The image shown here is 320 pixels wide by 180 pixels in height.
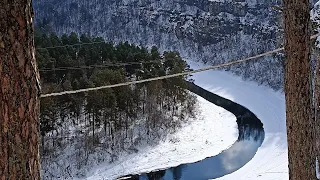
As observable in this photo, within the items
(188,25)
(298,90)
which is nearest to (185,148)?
(298,90)

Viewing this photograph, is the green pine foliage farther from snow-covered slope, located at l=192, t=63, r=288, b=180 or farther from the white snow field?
snow-covered slope, located at l=192, t=63, r=288, b=180


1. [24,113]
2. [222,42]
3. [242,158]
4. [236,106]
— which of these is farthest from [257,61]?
[24,113]

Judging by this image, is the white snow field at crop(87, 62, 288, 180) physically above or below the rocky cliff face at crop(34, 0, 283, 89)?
below

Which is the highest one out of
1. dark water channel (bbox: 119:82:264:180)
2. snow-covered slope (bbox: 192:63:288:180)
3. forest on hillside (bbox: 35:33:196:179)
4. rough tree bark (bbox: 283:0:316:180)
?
rough tree bark (bbox: 283:0:316:180)

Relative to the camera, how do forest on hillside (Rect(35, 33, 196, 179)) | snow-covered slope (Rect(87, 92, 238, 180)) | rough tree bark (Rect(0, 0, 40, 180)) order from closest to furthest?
rough tree bark (Rect(0, 0, 40, 180))
snow-covered slope (Rect(87, 92, 238, 180))
forest on hillside (Rect(35, 33, 196, 179))

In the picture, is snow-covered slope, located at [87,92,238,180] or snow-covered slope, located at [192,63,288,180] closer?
snow-covered slope, located at [192,63,288,180]

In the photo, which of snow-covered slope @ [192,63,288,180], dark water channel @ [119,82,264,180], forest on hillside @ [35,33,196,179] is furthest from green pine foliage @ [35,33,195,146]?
snow-covered slope @ [192,63,288,180]

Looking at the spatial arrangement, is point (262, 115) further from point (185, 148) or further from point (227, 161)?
point (227, 161)
